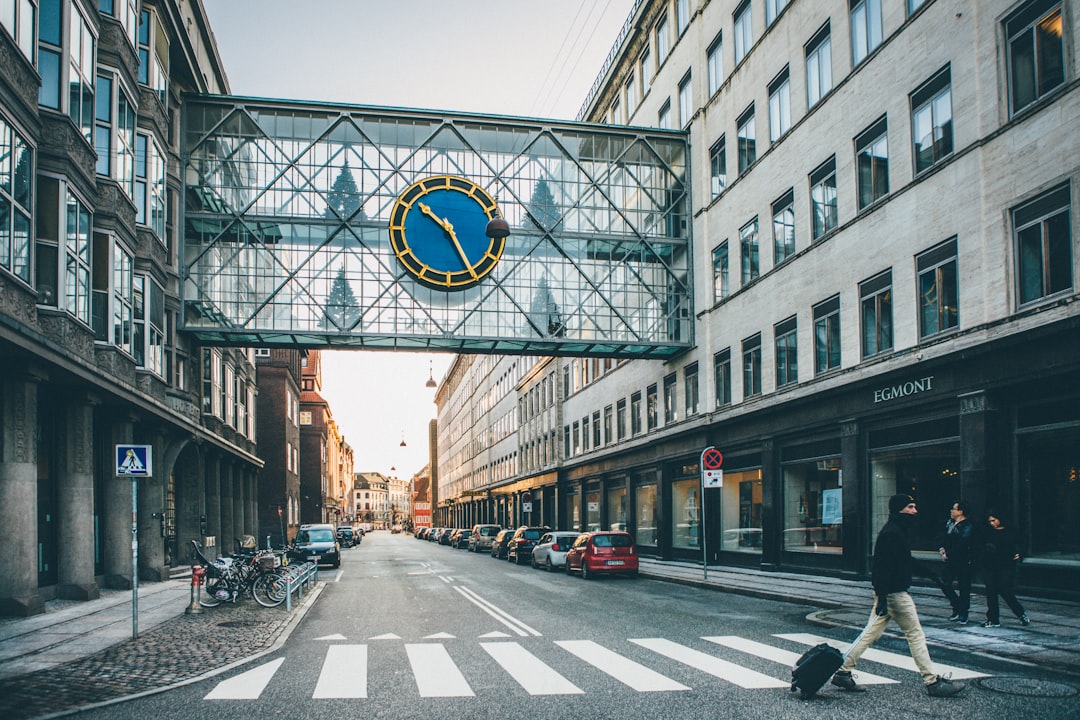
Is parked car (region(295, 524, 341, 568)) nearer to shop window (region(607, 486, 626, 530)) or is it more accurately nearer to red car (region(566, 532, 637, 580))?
red car (region(566, 532, 637, 580))

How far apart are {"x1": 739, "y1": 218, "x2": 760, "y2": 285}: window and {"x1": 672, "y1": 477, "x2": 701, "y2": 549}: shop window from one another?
7.54 meters

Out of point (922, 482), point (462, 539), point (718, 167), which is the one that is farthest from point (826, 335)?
point (462, 539)

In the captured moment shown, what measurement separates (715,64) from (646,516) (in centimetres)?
1796

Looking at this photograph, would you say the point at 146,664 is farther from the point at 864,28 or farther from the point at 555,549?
the point at 555,549

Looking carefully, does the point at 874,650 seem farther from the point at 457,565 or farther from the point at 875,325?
the point at 457,565

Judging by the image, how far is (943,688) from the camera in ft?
27.3

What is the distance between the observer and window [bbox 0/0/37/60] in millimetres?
15305

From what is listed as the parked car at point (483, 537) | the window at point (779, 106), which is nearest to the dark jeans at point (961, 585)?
the window at point (779, 106)

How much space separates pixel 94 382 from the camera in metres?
19.2

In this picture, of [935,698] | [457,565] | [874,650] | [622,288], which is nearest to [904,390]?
[874,650]

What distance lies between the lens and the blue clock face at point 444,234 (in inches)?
1298

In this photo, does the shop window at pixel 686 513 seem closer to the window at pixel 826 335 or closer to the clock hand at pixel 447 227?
the window at pixel 826 335

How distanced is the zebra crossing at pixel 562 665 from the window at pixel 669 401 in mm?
22559

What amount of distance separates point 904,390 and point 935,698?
12974mm
